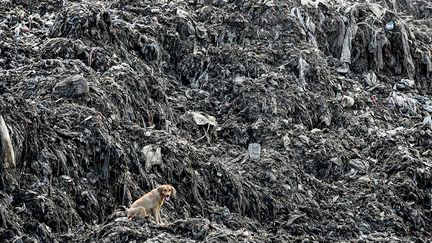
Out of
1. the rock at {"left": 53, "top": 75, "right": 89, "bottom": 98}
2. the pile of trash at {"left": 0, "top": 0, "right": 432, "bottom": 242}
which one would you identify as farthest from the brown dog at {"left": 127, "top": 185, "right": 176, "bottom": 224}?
the rock at {"left": 53, "top": 75, "right": 89, "bottom": 98}

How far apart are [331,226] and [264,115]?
2433 millimetres

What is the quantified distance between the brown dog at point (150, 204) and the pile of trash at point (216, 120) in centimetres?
9

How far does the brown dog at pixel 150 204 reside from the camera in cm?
669

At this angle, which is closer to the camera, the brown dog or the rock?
the brown dog

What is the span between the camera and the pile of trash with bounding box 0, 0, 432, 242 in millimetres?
7301

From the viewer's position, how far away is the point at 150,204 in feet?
22.2

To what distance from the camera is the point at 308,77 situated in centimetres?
1138

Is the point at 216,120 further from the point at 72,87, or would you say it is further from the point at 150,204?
the point at 150,204

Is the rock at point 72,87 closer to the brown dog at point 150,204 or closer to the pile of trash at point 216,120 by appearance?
the pile of trash at point 216,120

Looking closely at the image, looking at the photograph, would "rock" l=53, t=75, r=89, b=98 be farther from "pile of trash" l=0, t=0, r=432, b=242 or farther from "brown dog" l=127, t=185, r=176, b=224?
"brown dog" l=127, t=185, r=176, b=224

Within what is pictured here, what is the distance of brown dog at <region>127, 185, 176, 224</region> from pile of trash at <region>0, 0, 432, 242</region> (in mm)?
93

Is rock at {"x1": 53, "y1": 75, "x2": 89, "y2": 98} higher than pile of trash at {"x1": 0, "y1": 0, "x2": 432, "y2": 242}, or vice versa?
rock at {"x1": 53, "y1": 75, "x2": 89, "y2": 98}

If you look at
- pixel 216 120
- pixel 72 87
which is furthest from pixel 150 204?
pixel 216 120

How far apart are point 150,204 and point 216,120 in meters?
3.42
